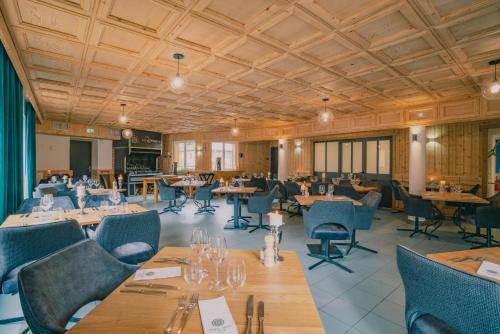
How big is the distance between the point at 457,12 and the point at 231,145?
1092cm

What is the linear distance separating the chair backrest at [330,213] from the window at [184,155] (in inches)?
406

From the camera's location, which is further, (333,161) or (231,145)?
(231,145)

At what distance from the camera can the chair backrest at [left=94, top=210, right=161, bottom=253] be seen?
2410mm

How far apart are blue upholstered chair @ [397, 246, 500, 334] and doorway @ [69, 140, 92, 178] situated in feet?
43.1

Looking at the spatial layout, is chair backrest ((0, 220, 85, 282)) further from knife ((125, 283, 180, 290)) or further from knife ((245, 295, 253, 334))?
knife ((245, 295, 253, 334))

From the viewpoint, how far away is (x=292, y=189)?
267 inches

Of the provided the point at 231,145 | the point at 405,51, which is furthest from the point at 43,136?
the point at 405,51

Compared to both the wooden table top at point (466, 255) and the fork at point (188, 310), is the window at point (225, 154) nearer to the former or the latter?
the wooden table top at point (466, 255)

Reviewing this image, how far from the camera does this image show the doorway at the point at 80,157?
11273mm

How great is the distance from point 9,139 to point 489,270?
5675 mm

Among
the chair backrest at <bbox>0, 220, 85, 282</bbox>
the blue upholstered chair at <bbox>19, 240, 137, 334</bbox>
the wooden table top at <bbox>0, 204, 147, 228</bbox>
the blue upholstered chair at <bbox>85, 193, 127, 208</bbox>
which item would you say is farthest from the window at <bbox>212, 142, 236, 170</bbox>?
the blue upholstered chair at <bbox>19, 240, 137, 334</bbox>

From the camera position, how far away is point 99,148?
444 inches

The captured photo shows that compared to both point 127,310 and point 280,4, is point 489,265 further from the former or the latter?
point 280,4

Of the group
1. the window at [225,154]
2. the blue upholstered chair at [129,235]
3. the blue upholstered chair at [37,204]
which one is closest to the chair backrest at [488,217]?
the blue upholstered chair at [129,235]
